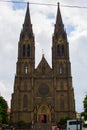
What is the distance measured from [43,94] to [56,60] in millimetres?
9159

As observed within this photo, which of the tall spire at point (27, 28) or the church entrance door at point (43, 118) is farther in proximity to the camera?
the tall spire at point (27, 28)

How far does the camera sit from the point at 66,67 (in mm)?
81375

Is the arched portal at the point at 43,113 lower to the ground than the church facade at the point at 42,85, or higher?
lower

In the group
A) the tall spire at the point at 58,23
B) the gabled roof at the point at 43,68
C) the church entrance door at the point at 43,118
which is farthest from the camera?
the tall spire at the point at 58,23

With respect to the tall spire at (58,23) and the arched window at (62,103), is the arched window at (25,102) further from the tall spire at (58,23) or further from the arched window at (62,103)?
the tall spire at (58,23)

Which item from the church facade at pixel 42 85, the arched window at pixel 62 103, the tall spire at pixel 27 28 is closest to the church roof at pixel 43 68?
the church facade at pixel 42 85

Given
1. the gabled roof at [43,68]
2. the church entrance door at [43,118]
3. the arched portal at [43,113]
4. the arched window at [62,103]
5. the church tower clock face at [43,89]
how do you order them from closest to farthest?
the arched portal at [43,113] < the church entrance door at [43,118] < the arched window at [62,103] < the church tower clock face at [43,89] < the gabled roof at [43,68]

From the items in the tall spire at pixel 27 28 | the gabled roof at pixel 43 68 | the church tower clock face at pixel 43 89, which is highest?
the tall spire at pixel 27 28

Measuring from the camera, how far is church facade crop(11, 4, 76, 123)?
256ft

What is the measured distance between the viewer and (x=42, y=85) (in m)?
80.6

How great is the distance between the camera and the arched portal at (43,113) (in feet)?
257

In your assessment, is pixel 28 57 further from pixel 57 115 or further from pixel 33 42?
pixel 57 115

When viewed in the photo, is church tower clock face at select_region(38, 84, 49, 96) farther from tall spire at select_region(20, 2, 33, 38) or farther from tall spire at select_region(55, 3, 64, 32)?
tall spire at select_region(55, 3, 64, 32)

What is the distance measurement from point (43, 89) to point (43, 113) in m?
5.84
